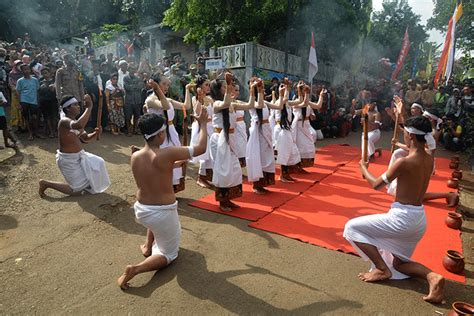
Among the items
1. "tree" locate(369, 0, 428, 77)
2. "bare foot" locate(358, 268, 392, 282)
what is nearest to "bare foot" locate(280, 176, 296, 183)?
"bare foot" locate(358, 268, 392, 282)

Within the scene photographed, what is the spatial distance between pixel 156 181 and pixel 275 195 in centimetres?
304

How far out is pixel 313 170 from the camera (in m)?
7.84

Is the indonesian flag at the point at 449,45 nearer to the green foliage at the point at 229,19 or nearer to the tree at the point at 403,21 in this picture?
the green foliage at the point at 229,19

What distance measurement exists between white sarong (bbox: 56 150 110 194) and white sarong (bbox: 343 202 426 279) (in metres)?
4.08

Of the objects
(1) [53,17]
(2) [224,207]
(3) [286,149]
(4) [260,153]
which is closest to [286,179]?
(3) [286,149]

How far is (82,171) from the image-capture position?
569 centimetres

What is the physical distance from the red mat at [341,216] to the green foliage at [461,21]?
15.5 metres

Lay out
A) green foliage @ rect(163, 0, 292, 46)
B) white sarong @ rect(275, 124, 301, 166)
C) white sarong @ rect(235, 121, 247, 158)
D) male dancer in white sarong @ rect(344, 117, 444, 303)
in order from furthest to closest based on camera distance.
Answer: green foliage @ rect(163, 0, 292, 46) → white sarong @ rect(275, 124, 301, 166) → white sarong @ rect(235, 121, 247, 158) → male dancer in white sarong @ rect(344, 117, 444, 303)

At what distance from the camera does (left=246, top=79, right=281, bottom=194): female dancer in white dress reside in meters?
5.95

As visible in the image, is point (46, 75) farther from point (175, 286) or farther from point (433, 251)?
point (433, 251)

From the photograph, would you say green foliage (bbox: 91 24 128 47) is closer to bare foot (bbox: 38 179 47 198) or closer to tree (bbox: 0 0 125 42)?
tree (bbox: 0 0 125 42)

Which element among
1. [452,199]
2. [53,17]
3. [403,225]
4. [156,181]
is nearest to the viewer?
[403,225]

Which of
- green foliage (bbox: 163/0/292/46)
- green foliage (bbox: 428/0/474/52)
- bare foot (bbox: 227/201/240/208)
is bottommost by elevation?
bare foot (bbox: 227/201/240/208)

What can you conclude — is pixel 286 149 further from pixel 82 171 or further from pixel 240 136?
pixel 82 171
